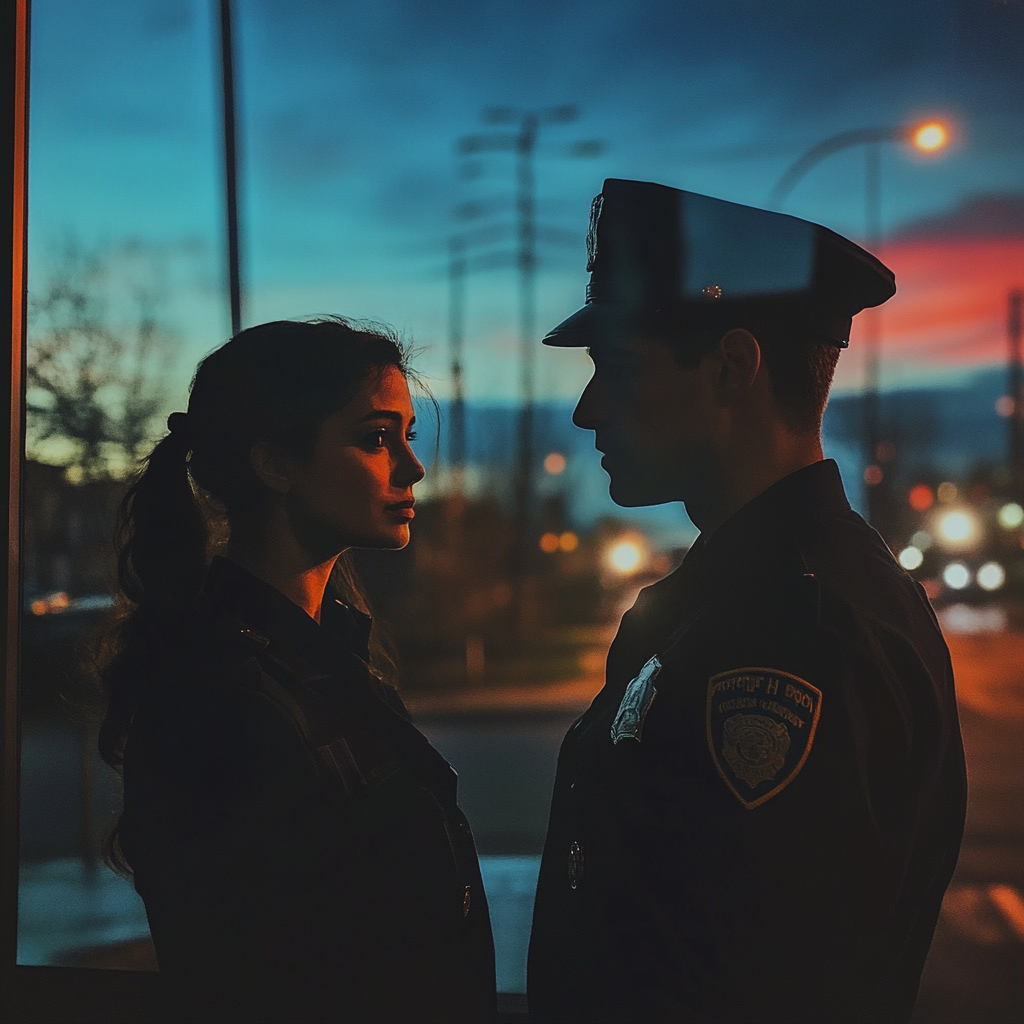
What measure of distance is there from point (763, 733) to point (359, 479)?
0.62 metres

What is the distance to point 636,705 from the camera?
98cm

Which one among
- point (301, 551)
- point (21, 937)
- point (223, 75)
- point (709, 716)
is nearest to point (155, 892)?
point (301, 551)

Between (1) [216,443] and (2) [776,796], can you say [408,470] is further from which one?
(2) [776,796]

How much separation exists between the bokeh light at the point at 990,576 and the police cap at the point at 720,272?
2096 cm

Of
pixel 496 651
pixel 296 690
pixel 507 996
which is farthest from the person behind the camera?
pixel 496 651

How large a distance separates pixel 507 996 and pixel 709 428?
95 cm

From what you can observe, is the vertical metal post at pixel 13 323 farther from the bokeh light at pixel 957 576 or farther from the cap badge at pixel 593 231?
the bokeh light at pixel 957 576

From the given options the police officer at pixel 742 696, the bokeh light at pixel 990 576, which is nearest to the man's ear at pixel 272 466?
the police officer at pixel 742 696

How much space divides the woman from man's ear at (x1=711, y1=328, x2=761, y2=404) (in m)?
0.43

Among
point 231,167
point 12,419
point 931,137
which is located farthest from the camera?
Result: point 931,137

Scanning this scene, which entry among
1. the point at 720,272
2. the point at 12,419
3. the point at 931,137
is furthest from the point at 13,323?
the point at 931,137

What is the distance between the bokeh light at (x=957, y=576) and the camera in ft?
67.6

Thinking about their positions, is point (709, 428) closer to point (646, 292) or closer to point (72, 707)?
point (646, 292)

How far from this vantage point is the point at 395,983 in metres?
1.13
